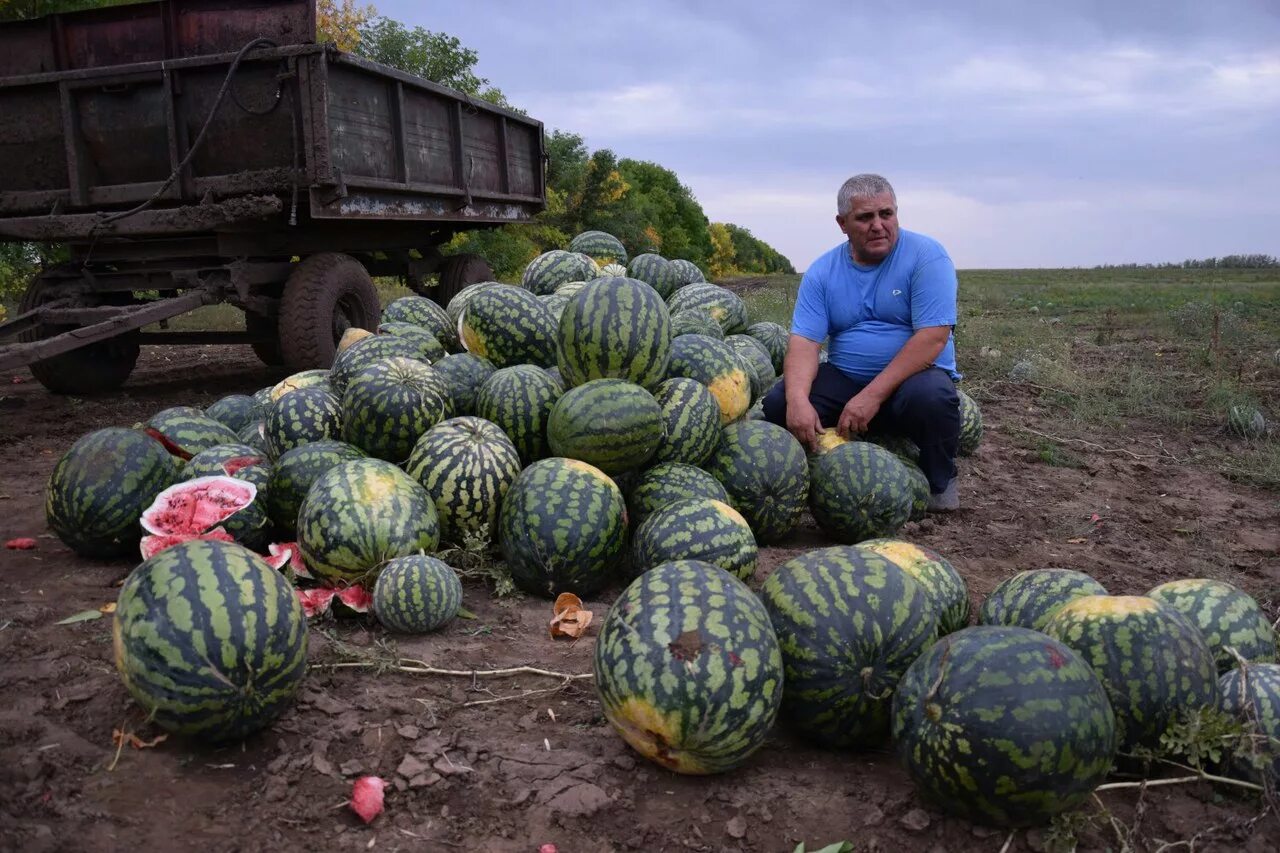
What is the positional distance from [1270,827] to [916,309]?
350cm

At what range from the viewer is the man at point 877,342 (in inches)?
211

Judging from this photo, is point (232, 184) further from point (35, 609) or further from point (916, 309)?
point (916, 309)

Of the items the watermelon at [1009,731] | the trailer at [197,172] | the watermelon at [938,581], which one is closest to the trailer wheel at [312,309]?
the trailer at [197,172]

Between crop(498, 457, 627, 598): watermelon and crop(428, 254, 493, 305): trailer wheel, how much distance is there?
6.85 m

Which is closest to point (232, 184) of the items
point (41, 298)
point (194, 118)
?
point (194, 118)

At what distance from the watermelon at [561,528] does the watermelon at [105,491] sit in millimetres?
1601

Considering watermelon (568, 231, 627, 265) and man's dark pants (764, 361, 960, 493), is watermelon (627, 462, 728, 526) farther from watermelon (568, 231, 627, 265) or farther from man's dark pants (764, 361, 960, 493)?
watermelon (568, 231, 627, 265)

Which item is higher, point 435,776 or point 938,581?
point 938,581

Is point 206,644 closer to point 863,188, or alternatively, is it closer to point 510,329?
point 510,329

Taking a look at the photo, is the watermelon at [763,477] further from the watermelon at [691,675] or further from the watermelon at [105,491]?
the watermelon at [105,491]

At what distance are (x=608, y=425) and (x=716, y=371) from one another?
102cm

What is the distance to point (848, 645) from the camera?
272 cm

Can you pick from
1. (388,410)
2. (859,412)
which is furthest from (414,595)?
(859,412)

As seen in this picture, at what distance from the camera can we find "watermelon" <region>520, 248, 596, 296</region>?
6.66 m
